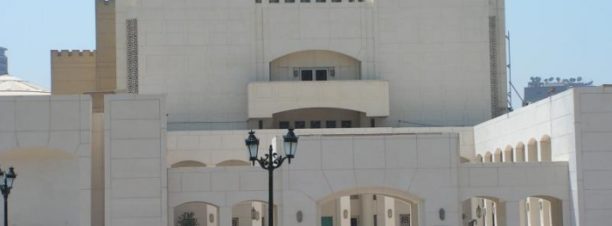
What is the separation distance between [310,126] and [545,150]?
15.3 metres

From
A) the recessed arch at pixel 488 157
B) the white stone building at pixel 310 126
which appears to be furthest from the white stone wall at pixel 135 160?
the recessed arch at pixel 488 157

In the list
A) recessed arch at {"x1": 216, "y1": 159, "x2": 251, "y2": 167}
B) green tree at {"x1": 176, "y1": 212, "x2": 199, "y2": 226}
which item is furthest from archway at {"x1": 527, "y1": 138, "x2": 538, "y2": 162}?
green tree at {"x1": 176, "y1": 212, "x2": 199, "y2": 226}

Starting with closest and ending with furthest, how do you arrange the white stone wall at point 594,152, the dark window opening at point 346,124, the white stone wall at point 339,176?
the white stone wall at point 594,152
the white stone wall at point 339,176
the dark window opening at point 346,124

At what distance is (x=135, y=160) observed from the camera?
45500 mm

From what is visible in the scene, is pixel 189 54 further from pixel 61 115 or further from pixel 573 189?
pixel 573 189

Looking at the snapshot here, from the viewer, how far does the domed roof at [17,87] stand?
204 feet

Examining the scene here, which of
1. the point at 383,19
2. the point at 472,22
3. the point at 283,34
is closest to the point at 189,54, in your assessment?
the point at 283,34

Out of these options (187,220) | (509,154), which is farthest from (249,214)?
(509,154)

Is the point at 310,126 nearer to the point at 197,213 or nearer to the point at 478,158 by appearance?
the point at 197,213

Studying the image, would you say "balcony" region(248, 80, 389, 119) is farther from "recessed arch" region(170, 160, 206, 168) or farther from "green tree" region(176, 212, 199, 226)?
"green tree" region(176, 212, 199, 226)

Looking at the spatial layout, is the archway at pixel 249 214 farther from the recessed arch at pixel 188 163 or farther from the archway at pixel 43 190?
the archway at pixel 43 190

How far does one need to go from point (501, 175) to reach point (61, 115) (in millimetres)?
15626

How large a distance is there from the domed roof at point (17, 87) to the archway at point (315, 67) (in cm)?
1168

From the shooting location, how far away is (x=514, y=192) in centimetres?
4697
